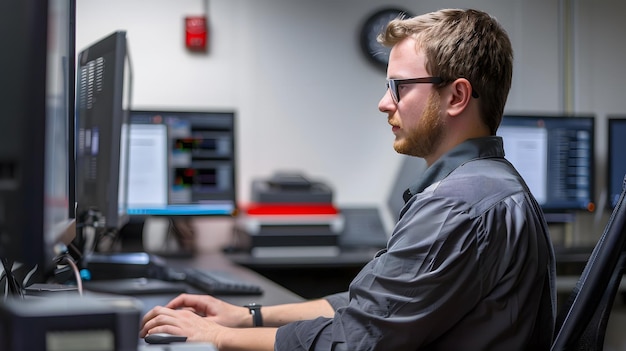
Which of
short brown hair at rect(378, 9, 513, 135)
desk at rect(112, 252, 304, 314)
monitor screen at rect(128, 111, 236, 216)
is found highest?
short brown hair at rect(378, 9, 513, 135)

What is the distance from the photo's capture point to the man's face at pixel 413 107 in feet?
4.94

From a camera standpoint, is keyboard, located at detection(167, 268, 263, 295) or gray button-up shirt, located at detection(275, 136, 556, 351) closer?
gray button-up shirt, located at detection(275, 136, 556, 351)

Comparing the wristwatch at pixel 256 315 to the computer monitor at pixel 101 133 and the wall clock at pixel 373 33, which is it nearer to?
the computer monitor at pixel 101 133

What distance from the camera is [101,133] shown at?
1932mm

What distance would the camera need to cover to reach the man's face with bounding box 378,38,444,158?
1505 millimetres

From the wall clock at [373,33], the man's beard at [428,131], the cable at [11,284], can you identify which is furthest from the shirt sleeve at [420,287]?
the wall clock at [373,33]

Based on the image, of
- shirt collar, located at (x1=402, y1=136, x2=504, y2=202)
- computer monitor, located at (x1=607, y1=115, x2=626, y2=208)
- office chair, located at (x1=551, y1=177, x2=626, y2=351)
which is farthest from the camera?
computer monitor, located at (x1=607, y1=115, x2=626, y2=208)

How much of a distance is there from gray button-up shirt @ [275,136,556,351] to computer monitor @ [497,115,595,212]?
220cm

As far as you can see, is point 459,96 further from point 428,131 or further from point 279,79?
point 279,79

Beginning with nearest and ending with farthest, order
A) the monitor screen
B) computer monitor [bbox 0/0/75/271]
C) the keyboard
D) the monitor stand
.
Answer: computer monitor [bbox 0/0/75/271]
the keyboard
the monitor screen
the monitor stand

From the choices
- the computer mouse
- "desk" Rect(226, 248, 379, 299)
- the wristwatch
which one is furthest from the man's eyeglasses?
"desk" Rect(226, 248, 379, 299)

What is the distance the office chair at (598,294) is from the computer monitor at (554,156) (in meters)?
2.29

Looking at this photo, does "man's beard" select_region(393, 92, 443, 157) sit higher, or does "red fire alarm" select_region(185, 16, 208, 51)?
"red fire alarm" select_region(185, 16, 208, 51)

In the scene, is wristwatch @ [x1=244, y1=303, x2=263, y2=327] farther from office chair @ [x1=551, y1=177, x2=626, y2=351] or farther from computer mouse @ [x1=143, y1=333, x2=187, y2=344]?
office chair @ [x1=551, y1=177, x2=626, y2=351]
